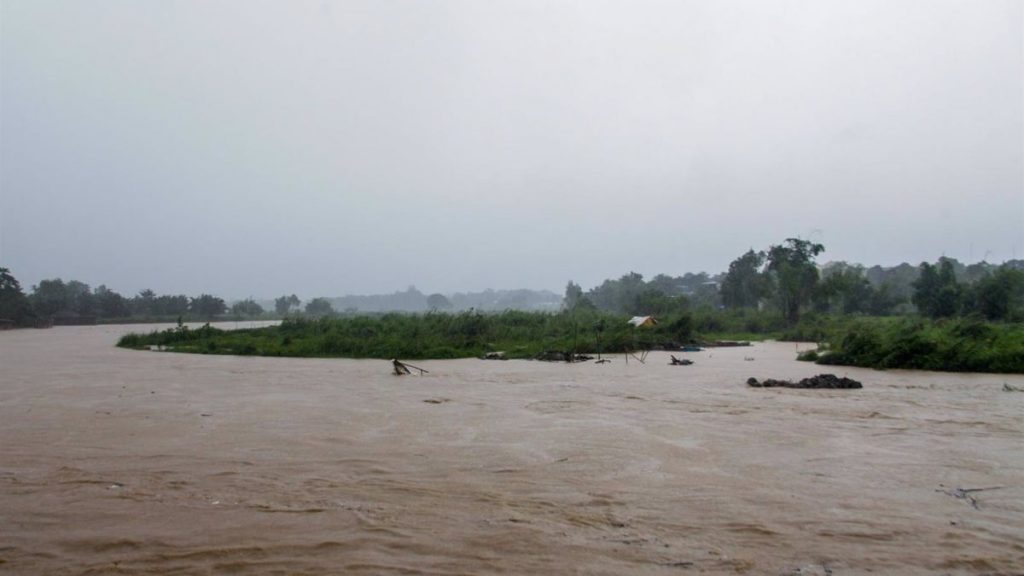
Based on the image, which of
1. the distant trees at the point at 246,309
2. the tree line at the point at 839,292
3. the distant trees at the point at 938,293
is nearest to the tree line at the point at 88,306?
the distant trees at the point at 246,309

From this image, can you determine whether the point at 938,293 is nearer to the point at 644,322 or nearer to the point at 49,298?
the point at 644,322

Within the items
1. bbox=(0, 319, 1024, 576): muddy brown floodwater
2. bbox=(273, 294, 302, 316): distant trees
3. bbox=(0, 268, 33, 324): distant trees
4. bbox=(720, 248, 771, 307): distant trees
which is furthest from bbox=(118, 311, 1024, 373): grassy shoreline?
bbox=(273, 294, 302, 316): distant trees

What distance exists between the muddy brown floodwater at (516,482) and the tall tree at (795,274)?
20.9 m

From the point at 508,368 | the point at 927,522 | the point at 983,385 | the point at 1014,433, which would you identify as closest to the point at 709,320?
the point at 508,368

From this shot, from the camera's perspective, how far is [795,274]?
3144 centimetres

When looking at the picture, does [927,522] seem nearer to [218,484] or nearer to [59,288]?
[218,484]

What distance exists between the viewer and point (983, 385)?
11.7 m

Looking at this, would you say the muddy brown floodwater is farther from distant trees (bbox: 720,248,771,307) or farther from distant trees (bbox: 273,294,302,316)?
distant trees (bbox: 273,294,302,316)

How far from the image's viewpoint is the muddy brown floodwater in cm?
371

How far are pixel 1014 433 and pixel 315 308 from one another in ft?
218

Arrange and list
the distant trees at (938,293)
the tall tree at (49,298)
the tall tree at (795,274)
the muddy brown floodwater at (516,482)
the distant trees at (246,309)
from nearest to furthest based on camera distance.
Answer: the muddy brown floodwater at (516,482) → the distant trees at (938,293) → the tall tree at (795,274) → the tall tree at (49,298) → the distant trees at (246,309)

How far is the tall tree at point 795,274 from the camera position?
3150cm

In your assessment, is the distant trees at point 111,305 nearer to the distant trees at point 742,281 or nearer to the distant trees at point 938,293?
the distant trees at point 742,281

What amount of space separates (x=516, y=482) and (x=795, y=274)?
29049mm
